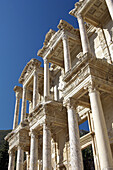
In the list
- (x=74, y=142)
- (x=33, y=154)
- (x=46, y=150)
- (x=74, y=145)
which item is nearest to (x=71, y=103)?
(x=74, y=142)

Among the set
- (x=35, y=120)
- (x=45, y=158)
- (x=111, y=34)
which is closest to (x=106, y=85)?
(x=111, y=34)

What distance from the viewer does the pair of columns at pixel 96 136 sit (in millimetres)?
8539

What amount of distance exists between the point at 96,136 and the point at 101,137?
287 mm

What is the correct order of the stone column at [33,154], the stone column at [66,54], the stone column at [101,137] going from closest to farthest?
the stone column at [101,137] < the stone column at [66,54] < the stone column at [33,154]

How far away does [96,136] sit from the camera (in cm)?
929

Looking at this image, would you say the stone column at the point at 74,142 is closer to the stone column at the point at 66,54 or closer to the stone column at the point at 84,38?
the stone column at the point at 66,54

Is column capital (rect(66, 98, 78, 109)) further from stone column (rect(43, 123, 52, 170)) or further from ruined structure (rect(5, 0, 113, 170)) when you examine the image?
stone column (rect(43, 123, 52, 170))

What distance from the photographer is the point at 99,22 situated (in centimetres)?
1666

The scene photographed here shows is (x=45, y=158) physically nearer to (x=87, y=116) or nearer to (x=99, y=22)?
(x=87, y=116)

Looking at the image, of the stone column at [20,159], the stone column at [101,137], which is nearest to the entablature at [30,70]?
the stone column at [20,159]

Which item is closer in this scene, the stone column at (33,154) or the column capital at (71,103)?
the column capital at (71,103)

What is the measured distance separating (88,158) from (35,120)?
2106 centimetres

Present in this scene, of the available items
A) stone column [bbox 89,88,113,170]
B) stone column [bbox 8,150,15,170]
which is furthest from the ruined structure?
stone column [bbox 8,150,15,170]

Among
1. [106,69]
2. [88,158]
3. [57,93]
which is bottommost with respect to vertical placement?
[88,158]
